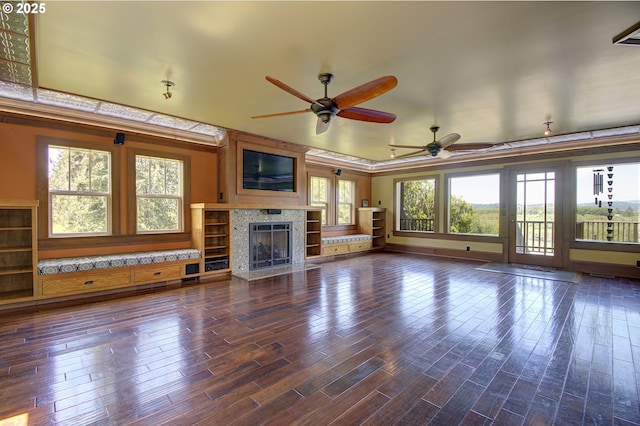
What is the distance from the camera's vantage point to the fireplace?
6027mm

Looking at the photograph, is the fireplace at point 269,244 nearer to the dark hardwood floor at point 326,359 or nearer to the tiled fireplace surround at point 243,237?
the tiled fireplace surround at point 243,237

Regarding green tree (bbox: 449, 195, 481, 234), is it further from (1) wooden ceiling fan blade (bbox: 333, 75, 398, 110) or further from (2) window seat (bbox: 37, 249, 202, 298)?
(2) window seat (bbox: 37, 249, 202, 298)

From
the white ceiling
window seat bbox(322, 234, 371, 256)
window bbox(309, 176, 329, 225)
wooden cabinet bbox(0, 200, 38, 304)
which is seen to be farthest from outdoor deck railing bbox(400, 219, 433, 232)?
wooden cabinet bbox(0, 200, 38, 304)

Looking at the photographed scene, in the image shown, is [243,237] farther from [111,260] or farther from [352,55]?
[352,55]

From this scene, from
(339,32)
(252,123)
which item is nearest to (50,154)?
(252,123)

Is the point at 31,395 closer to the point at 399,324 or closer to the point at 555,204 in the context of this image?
the point at 399,324

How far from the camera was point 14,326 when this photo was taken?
322cm

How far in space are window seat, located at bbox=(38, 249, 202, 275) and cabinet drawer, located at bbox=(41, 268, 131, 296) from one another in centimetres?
11

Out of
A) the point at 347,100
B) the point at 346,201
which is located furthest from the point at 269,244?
the point at 347,100

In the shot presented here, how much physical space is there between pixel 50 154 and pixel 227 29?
3903 mm

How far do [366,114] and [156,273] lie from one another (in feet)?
13.6

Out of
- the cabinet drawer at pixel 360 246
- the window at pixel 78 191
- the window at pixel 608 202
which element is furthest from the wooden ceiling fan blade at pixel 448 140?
the window at pixel 78 191

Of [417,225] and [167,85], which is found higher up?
[167,85]

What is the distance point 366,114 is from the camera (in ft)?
10.8
